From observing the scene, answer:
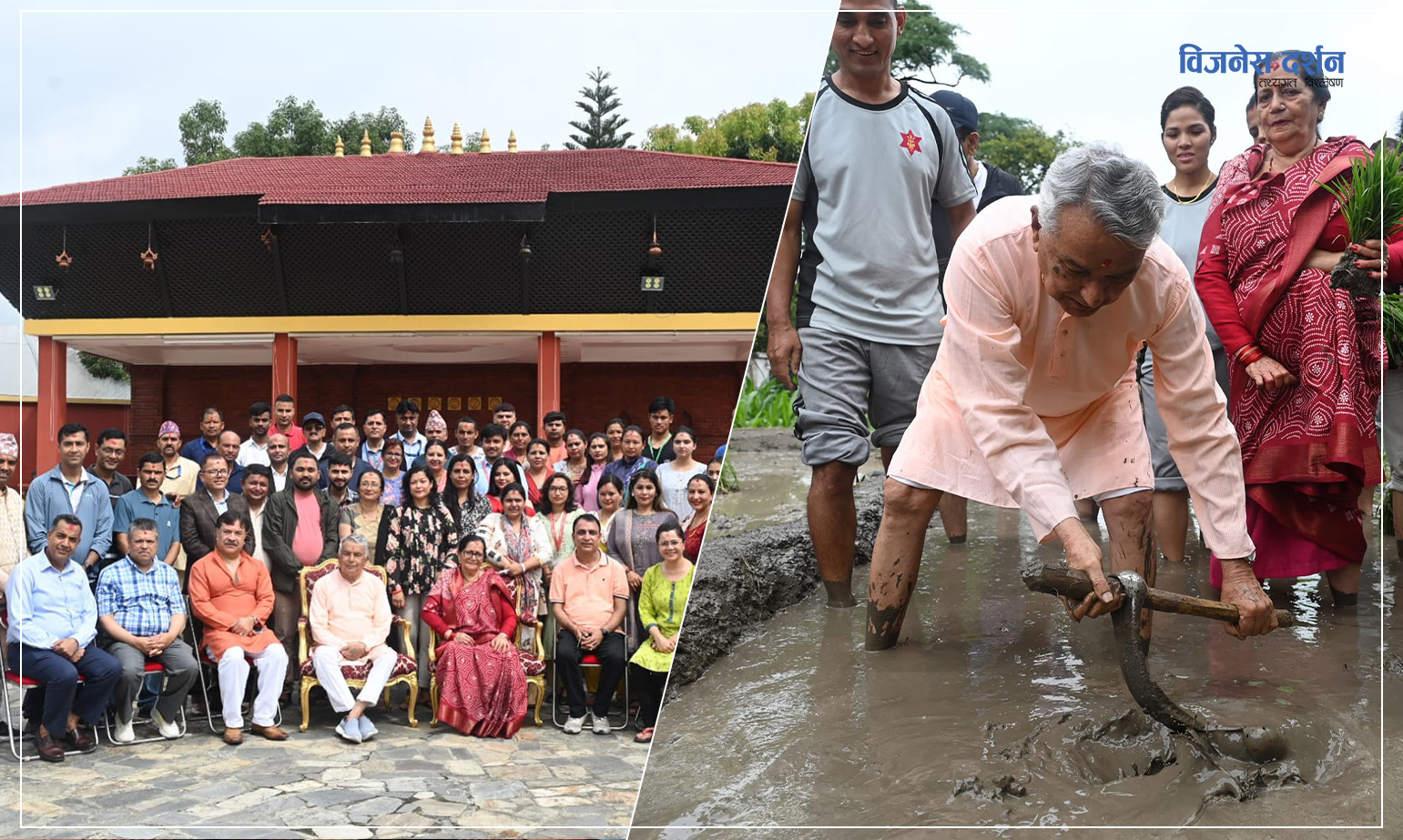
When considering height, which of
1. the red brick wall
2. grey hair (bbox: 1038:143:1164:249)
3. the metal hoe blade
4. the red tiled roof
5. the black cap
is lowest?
the metal hoe blade

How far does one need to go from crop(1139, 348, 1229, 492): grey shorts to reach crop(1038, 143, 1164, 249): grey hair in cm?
146

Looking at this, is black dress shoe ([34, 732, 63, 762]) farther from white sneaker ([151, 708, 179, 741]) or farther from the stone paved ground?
white sneaker ([151, 708, 179, 741])

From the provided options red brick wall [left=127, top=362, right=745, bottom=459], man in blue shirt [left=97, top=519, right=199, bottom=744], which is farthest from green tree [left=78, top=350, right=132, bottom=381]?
man in blue shirt [left=97, top=519, right=199, bottom=744]

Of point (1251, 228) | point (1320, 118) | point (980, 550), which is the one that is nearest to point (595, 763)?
point (980, 550)

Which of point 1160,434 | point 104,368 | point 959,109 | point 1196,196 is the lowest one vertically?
point 1160,434

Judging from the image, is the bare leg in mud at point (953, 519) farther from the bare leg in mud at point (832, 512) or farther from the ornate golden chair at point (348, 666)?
the ornate golden chair at point (348, 666)

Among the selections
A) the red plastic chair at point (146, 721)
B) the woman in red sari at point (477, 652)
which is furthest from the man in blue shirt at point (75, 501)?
the woman in red sari at point (477, 652)

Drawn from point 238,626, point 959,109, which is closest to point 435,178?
point 238,626

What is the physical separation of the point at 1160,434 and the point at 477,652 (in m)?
2.13

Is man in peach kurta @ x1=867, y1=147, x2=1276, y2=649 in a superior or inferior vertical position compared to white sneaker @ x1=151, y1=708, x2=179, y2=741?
superior

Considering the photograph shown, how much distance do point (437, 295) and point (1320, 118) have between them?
7.31ft

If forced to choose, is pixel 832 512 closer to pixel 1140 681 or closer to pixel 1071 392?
pixel 1071 392

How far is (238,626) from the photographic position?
2.43 metres

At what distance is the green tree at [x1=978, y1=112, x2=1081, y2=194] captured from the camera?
125 inches
